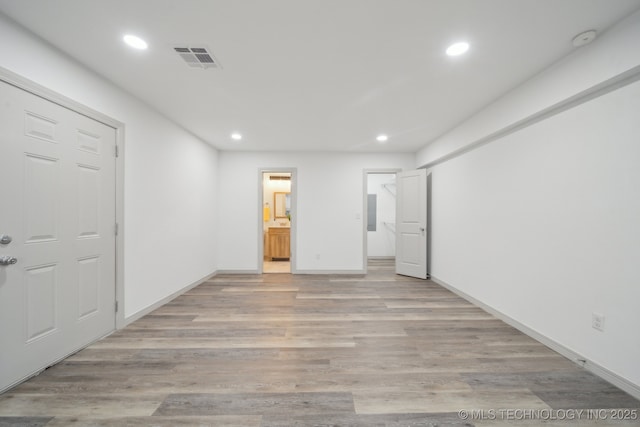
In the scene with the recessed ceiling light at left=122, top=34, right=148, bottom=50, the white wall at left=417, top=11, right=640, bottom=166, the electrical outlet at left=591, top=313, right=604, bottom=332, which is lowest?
the electrical outlet at left=591, top=313, right=604, bottom=332

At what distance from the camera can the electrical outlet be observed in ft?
6.66

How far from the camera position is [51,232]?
2.10 metres

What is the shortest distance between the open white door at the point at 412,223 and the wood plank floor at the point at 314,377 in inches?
75.0

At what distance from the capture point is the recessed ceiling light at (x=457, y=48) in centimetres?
208

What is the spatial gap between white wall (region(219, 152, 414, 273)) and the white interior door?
9.24ft

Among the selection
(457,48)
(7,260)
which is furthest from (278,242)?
(457,48)

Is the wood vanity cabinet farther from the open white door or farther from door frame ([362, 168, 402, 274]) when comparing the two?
the open white door

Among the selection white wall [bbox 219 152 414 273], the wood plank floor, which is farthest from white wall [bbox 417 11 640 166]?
white wall [bbox 219 152 414 273]

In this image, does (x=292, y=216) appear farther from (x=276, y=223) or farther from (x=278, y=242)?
(x=276, y=223)

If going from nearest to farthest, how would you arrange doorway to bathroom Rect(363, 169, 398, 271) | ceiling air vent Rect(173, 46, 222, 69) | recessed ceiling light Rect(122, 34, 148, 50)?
recessed ceiling light Rect(122, 34, 148, 50) < ceiling air vent Rect(173, 46, 222, 69) < doorway to bathroom Rect(363, 169, 398, 271)

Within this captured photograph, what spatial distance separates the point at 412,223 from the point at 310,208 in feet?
7.01

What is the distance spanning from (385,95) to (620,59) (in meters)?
1.81

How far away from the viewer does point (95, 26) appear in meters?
1.90

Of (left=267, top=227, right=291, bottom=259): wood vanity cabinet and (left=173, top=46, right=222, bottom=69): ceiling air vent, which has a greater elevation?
(left=173, top=46, right=222, bottom=69): ceiling air vent
